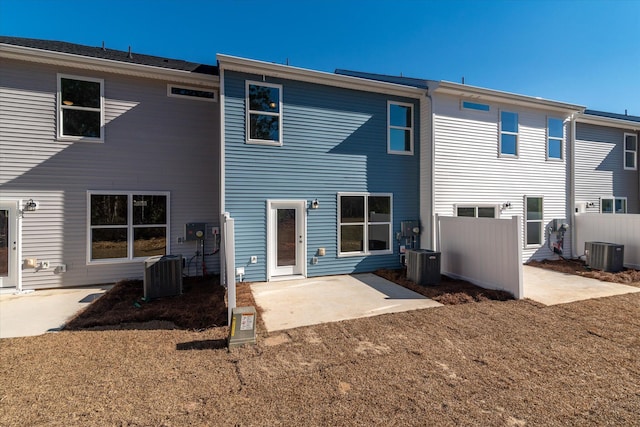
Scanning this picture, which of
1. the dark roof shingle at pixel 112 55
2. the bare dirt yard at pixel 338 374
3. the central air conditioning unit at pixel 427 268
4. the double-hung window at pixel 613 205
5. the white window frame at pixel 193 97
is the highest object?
the dark roof shingle at pixel 112 55

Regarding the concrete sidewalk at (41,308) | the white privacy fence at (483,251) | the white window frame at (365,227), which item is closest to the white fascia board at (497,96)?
the white window frame at (365,227)

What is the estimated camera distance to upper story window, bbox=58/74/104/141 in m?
6.61

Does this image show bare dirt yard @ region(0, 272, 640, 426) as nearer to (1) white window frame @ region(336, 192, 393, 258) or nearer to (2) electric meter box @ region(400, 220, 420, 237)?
(1) white window frame @ region(336, 192, 393, 258)

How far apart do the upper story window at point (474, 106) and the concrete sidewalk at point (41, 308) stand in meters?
10.6

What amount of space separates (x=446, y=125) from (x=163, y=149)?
7924 millimetres

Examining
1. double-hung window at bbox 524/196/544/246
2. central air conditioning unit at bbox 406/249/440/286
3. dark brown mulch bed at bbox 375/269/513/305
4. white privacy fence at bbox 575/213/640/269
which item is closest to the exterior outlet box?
dark brown mulch bed at bbox 375/269/513/305

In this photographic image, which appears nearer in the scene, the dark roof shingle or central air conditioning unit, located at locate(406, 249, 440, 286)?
central air conditioning unit, located at locate(406, 249, 440, 286)

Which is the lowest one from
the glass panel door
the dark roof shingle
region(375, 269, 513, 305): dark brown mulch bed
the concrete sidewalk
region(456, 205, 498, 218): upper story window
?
the concrete sidewalk

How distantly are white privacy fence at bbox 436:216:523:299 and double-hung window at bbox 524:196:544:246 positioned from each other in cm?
375

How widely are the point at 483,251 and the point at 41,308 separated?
920 centimetres

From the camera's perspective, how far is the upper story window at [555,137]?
957 cm

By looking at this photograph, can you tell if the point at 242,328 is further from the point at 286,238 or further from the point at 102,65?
the point at 102,65

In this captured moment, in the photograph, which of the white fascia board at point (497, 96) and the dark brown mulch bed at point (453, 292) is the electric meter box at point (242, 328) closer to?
the dark brown mulch bed at point (453, 292)

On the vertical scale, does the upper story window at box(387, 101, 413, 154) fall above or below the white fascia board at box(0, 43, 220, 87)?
below
